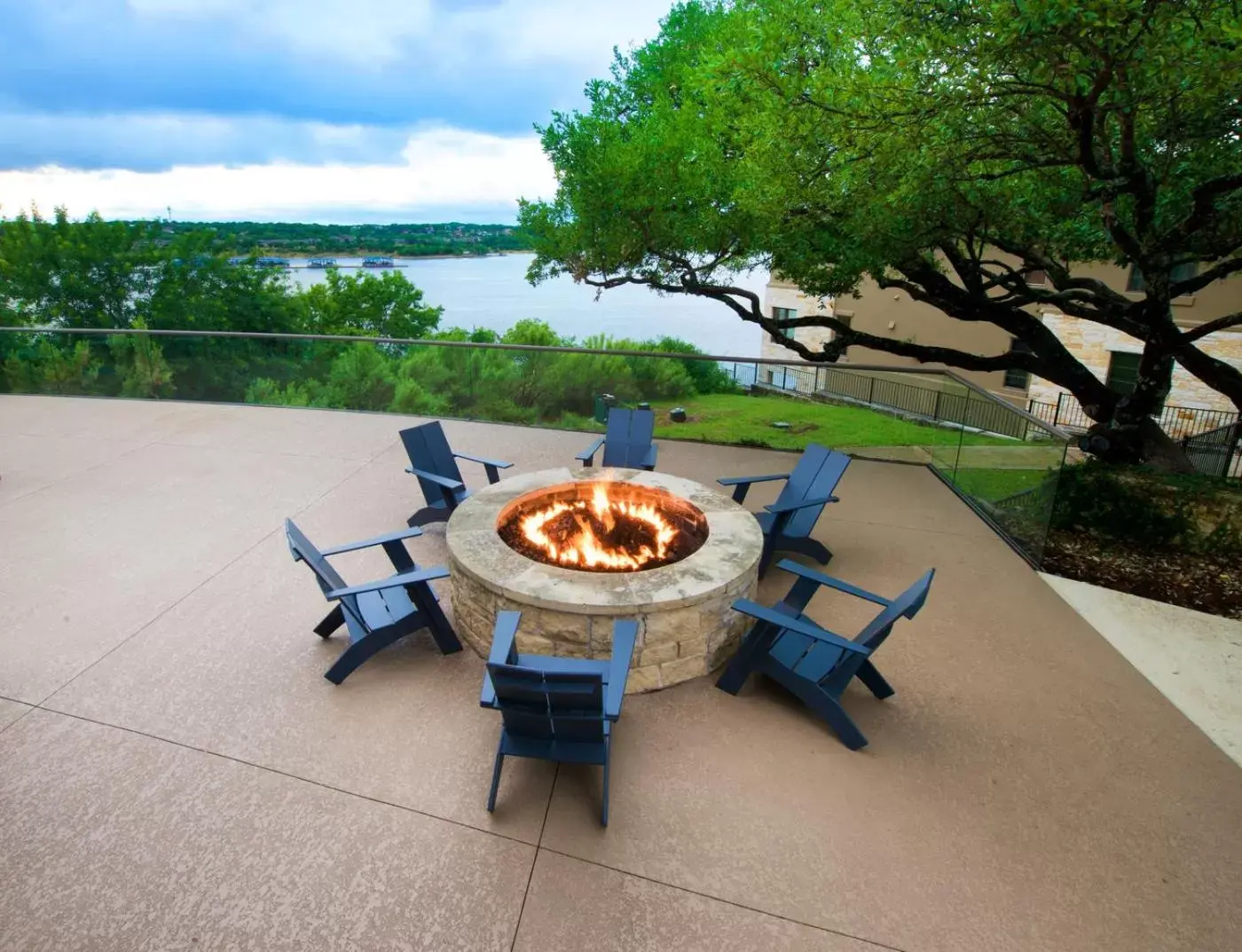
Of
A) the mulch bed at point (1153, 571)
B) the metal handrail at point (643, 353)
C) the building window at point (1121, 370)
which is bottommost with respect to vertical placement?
the building window at point (1121, 370)

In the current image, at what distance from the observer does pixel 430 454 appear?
5.64 meters

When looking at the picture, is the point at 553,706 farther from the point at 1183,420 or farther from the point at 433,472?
the point at 1183,420

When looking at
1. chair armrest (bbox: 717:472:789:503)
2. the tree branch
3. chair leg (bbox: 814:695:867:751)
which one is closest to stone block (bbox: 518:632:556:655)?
chair leg (bbox: 814:695:867:751)

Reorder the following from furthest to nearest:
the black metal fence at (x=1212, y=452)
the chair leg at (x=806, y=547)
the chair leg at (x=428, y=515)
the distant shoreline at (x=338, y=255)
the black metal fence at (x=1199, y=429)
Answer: the distant shoreline at (x=338, y=255) < the black metal fence at (x=1212, y=452) < the black metal fence at (x=1199, y=429) < the chair leg at (x=428, y=515) < the chair leg at (x=806, y=547)

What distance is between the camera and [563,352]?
802cm

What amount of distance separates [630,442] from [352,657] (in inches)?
128

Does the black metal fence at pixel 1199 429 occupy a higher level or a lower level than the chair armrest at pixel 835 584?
lower

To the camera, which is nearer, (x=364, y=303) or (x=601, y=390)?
(x=601, y=390)

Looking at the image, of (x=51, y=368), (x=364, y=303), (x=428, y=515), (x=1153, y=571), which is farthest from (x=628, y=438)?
(x=364, y=303)

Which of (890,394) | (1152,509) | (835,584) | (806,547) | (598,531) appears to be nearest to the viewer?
(835,584)

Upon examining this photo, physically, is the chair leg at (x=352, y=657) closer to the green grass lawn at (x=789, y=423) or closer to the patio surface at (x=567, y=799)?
the patio surface at (x=567, y=799)

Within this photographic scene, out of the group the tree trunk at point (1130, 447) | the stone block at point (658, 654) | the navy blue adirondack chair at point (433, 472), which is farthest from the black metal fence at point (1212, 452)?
the navy blue adirondack chair at point (433, 472)

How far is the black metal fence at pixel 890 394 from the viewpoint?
20.5 ft

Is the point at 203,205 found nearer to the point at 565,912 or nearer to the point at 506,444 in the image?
the point at 506,444
